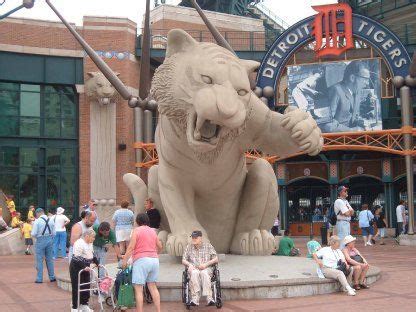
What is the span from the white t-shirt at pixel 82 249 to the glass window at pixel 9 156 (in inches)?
725

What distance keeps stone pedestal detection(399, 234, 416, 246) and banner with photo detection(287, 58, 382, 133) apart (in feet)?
15.4

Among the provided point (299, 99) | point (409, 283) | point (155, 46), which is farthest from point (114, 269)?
point (155, 46)

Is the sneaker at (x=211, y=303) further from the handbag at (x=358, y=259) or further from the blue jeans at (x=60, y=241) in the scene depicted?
the blue jeans at (x=60, y=241)

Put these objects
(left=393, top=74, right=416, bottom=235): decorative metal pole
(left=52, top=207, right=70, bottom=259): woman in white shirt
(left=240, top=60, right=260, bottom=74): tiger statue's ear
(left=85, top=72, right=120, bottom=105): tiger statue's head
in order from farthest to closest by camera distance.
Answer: (left=85, top=72, right=120, bottom=105): tiger statue's head
(left=393, top=74, right=416, bottom=235): decorative metal pole
(left=52, top=207, right=70, bottom=259): woman in white shirt
(left=240, top=60, right=260, bottom=74): tiger statue's ear

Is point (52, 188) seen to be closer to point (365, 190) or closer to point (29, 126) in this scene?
point (29, 126)

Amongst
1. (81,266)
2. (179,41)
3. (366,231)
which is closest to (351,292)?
(81,266)

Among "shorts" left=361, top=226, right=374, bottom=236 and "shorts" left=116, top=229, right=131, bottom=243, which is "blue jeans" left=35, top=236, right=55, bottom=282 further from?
"shorts" left=361, top=226, right=374, bottom=236

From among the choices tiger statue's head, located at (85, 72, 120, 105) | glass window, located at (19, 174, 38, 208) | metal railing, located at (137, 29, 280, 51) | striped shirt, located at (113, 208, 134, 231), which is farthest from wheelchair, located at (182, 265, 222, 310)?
metal railing, located at (137, 29, 280, 51)

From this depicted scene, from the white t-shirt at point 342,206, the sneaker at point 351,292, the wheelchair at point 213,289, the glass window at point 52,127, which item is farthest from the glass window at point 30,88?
the sneaker at point 351,292

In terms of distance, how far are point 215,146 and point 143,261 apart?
161cm

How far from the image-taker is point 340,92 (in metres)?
22.3

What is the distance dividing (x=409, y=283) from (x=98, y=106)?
57.8 feet

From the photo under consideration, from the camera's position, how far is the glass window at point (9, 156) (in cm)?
2384

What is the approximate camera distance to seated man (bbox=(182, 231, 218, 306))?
6.74 m
